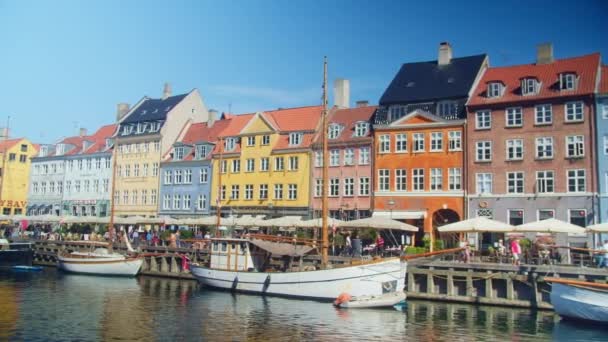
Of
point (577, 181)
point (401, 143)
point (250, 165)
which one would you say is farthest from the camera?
point (250, 165)

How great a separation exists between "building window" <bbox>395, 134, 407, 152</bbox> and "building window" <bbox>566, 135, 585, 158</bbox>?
40.5ft

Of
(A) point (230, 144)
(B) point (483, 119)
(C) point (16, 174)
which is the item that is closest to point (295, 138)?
(A) point (230, 144)

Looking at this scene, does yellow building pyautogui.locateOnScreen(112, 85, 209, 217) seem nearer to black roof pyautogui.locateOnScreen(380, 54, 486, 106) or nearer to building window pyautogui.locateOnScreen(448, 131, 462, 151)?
black roof pyautogui.locateOnScreen(380, 54, 486, 106)

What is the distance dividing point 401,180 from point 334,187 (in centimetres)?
670

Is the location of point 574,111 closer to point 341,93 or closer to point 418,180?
point 418,180

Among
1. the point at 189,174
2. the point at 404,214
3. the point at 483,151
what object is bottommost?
the point at 404,214

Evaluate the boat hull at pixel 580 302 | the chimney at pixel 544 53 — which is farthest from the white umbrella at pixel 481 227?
the chimney at pixel 544 53

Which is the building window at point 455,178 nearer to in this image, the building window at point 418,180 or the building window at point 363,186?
the building window at point 418,180

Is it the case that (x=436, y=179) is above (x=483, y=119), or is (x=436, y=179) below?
below

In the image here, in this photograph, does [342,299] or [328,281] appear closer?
[342,299]

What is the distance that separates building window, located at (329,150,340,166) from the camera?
55000mm

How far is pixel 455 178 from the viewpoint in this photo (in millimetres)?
48562

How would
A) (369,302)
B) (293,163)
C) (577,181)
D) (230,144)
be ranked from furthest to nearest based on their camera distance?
(230,144)
(293,163)
(577,181)
(369,302)

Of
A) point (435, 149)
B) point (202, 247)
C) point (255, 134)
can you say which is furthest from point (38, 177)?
point (435, 149)
